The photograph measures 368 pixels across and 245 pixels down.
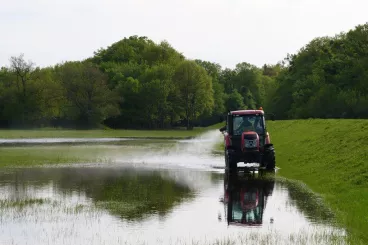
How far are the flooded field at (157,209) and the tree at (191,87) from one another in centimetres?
8455

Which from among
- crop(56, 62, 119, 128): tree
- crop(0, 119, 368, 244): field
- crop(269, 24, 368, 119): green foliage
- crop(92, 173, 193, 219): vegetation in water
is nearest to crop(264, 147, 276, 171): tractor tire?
crop(0, 119, 368, 244): field

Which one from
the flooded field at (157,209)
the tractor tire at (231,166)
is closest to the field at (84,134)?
the tractor tire at (231,166)

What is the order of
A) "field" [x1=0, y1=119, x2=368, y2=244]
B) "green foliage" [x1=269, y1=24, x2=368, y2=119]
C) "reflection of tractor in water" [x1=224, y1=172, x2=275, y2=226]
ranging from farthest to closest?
"green foliage" [x1=269, y1=24, x2=368, y2=119], "field" [x1=0, y1=119, x2=368, y2=244], "reflection of tractor in water" [x1=224, y1=172, x2=275, y2=226]

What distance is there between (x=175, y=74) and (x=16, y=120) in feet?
110

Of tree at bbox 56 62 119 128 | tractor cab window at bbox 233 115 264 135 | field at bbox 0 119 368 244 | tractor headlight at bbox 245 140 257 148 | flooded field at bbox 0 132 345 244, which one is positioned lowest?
flooded field at bbox 0 132 345 244

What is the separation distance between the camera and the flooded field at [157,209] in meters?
12.1

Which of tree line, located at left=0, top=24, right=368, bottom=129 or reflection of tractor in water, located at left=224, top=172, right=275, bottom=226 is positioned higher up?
tree line, located at left=0, top=24, right=368, bottom=129

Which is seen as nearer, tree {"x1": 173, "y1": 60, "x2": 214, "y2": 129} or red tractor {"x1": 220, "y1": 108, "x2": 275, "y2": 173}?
red tractor {"x1": 220, "y1": 108, "x2": 275, "y2": 173}

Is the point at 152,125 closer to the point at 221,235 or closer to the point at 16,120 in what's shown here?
the point at 16,120

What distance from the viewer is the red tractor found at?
82.2 ft

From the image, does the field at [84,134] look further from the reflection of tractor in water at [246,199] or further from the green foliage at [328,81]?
the reflection of tractor in water at [246,199]

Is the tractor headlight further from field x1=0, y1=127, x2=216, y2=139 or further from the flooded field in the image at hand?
field x1=0, y1=127, x2=216, y2=139

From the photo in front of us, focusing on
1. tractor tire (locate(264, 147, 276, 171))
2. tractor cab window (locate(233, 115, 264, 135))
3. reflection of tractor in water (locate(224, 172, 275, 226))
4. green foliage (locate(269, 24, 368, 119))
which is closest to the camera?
reflection of tractor in water (locate(224, 172, 275, 226))

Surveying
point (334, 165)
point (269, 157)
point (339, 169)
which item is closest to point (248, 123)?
point (269, 157)
